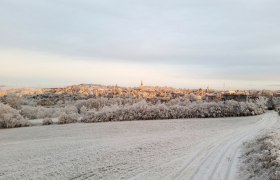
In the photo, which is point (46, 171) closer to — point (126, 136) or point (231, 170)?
point (231, 170)

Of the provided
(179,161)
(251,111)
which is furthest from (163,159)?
(251,111)

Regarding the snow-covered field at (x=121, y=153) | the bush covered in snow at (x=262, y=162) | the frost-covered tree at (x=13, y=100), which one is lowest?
the snow-covered field at (x=121, y=153)

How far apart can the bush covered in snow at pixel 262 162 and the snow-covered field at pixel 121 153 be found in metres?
0.41

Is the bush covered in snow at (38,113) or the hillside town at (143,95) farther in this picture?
the hillside town at (143,95)

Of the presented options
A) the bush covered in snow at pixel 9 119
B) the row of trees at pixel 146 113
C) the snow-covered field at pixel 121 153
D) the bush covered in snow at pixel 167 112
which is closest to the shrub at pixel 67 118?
the row of trees at pixel 146 113

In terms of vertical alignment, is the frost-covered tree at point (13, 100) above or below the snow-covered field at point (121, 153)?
above

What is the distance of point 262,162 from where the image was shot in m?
Result: 10.3

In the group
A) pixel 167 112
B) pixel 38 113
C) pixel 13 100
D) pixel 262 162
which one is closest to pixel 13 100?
pixel 13 100

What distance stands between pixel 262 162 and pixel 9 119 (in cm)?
1814

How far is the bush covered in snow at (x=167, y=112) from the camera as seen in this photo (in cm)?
2684

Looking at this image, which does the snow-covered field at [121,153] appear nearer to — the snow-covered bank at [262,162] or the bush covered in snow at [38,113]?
the snow-covered bank at [262,162]

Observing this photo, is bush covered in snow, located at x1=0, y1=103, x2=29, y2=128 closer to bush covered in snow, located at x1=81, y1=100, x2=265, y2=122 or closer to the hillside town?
bush covered in snow, located at x1=81, y1=100, x2=265, y2=122

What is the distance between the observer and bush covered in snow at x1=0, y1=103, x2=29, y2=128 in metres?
23.2

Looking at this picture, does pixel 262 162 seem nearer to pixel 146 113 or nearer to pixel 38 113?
pixel 146 113
